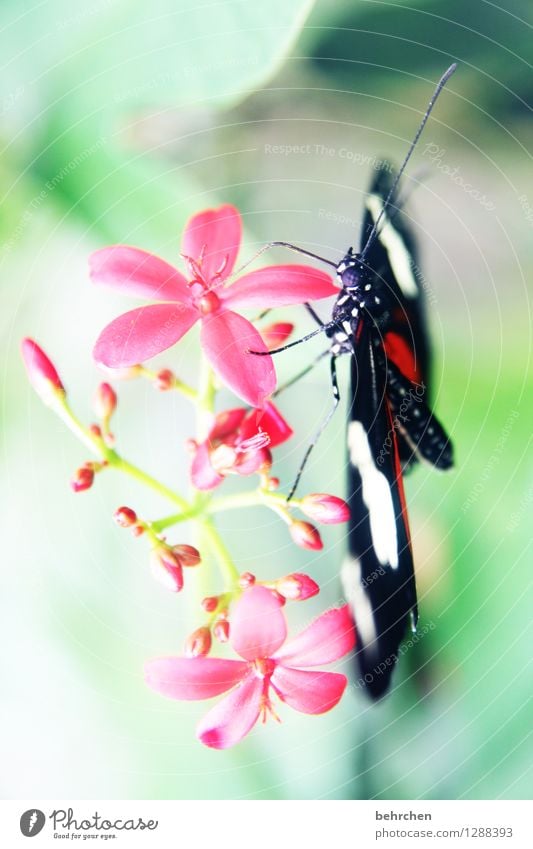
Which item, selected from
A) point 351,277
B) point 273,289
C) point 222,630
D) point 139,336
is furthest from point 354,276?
point 222,630

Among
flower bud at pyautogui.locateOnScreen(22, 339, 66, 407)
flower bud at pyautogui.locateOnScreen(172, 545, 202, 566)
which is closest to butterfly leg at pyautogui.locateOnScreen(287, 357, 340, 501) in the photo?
flower bud at pyautogui.locateOnScreen(172, 545, 202, 566)

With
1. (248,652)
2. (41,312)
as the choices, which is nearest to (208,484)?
(248,652)

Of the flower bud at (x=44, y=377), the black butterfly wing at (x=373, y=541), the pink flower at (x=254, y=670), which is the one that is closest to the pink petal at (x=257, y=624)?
the pink flower at (x=254, y=670)

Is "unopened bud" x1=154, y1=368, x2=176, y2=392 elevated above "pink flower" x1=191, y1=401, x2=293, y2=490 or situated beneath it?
elevated above

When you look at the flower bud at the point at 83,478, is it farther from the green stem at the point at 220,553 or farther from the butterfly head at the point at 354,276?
the butterfly head at the point at 354,276

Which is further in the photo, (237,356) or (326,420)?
(326,420)

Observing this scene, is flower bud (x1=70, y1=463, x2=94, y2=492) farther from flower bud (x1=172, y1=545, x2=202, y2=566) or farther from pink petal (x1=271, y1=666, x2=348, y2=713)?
pink petal (x1=271, y1=666, x2=348, y2=713)

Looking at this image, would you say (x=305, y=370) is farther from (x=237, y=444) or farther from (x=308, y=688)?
(x=308, y=688)

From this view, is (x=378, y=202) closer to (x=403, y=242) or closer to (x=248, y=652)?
(x=403, y=242)
